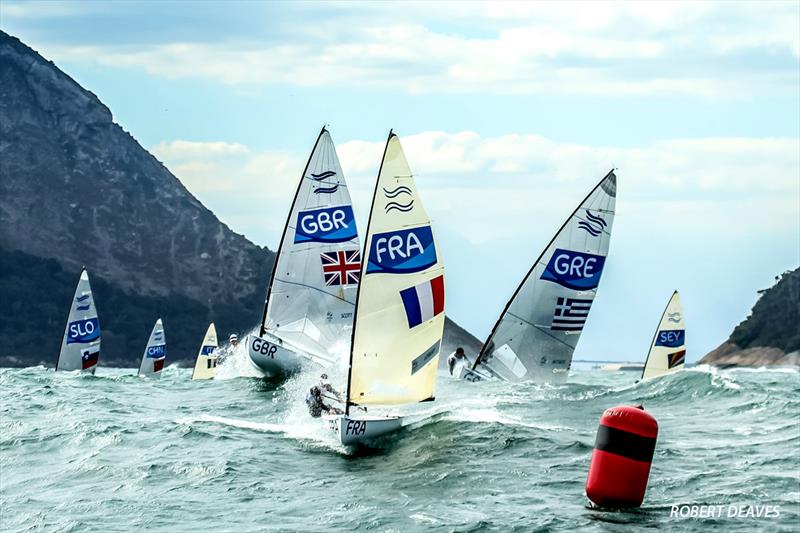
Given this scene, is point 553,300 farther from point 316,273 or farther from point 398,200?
point 398,200

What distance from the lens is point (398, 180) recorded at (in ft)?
88.1

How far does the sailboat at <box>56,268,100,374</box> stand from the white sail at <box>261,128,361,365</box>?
55.7ft

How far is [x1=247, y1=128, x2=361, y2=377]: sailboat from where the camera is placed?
4059 cm

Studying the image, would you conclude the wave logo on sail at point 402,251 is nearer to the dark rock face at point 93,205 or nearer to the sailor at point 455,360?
the sailor at point 455,360

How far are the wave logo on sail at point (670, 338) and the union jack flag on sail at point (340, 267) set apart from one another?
15.2 metres

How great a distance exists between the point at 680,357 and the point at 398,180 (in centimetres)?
2795

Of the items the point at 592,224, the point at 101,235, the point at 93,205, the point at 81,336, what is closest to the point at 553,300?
the point at 592,224

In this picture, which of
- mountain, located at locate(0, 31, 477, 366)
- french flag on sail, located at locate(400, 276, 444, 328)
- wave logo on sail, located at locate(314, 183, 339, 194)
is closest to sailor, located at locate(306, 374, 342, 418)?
french flag on sail, located at locate(400, 276, 444, 328)

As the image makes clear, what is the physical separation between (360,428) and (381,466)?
1535mm

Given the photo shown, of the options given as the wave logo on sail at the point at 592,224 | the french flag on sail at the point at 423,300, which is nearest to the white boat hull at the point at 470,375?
the wave logo on sail at the point at 592,224

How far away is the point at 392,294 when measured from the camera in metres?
26.8

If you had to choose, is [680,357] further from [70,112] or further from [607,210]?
[70,112]

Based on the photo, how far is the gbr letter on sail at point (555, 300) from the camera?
36656 mm

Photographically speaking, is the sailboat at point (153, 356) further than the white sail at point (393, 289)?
Yes
